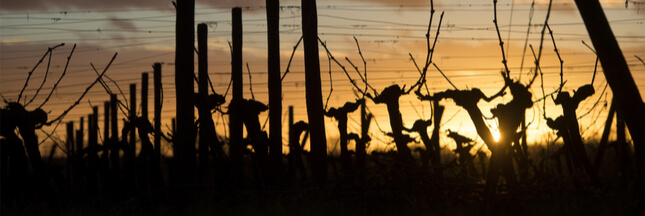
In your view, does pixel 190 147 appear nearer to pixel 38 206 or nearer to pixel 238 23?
pixel 38 206

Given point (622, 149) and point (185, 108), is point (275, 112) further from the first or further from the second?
point (622, 149)

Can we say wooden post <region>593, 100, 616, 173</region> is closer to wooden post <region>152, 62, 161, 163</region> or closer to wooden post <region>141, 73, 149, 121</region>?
wooden post <region>152, 62, 161, 163</region>

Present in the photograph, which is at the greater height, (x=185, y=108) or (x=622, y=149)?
(x=185, y=108)

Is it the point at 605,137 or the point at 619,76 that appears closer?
the point at 619,76

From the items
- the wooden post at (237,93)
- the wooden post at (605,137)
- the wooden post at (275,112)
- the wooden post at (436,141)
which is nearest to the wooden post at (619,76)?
the wooden post at (436,141)

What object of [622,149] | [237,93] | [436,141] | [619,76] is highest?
[237,93]

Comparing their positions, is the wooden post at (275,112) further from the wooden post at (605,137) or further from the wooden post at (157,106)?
the wooden post at (157,106)

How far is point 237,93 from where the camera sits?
28.2ft

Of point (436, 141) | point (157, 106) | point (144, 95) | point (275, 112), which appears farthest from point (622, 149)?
point (144, 95)

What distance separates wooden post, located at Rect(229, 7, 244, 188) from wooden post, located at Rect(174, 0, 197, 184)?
0.61 meters

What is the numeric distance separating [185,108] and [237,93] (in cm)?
141

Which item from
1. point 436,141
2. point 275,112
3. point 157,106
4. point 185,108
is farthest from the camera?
point 157,106

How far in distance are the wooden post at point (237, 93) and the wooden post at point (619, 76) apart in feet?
12.2

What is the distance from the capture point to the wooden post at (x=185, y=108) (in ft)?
23.7
